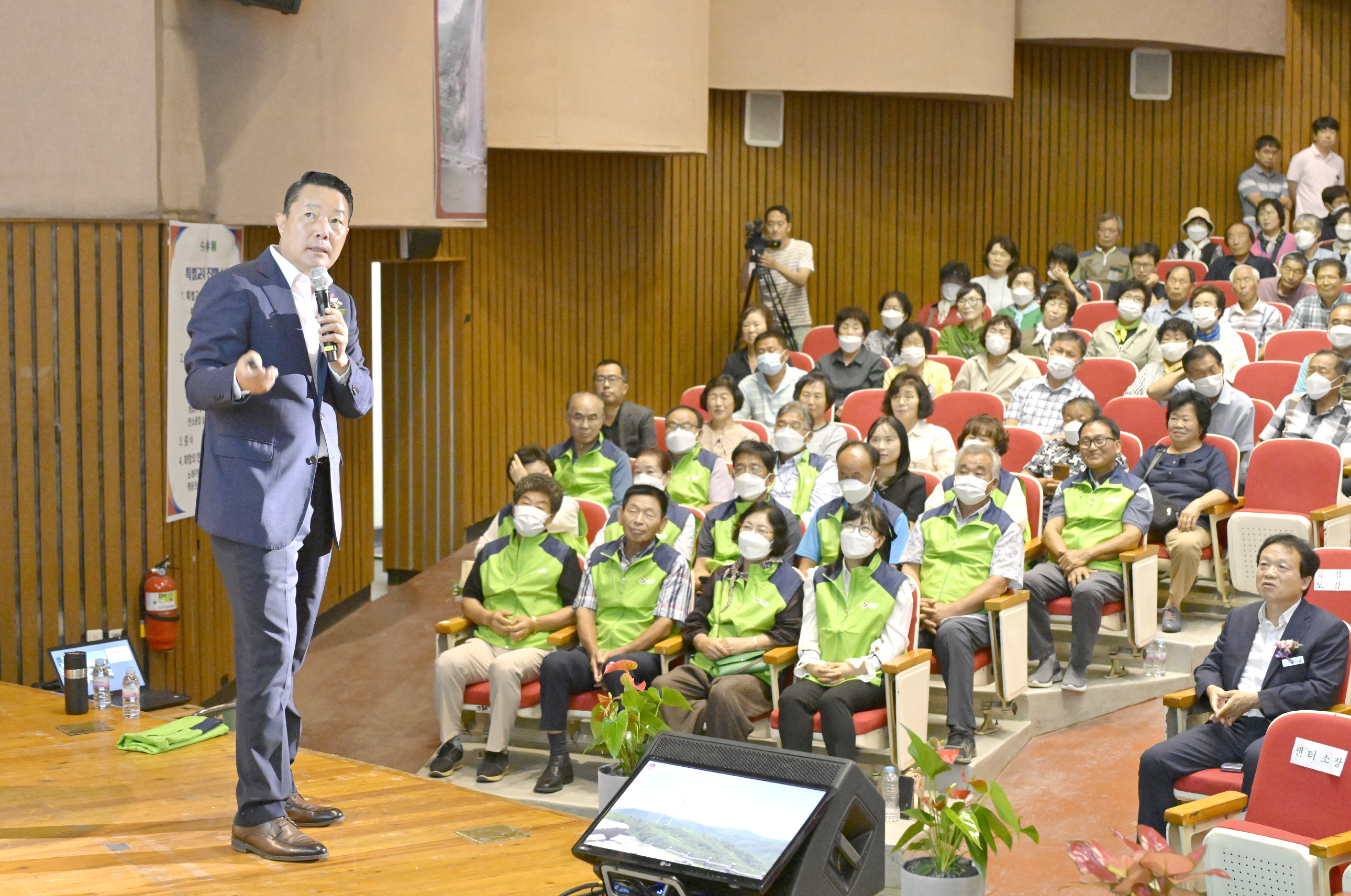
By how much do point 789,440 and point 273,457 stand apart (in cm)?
294

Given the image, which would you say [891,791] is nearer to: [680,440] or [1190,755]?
[1190,755]

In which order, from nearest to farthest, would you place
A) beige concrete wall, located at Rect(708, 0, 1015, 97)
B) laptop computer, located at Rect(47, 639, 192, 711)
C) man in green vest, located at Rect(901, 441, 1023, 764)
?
laptop computer, located at Rect(47, 639, 192, 711)
man in green vest, located at Rect(901, 441, 1023, 764)
beige concrete wall, located at Rect(708, 0, 1015, 97)

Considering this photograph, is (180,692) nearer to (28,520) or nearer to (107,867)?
(28,520)

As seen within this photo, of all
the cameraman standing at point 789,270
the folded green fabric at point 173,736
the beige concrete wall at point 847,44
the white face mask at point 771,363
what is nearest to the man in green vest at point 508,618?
the folded green fabric at point 173,736

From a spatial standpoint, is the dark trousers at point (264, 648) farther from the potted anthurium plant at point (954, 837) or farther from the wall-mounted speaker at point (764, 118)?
the wall-mounted speaker at point (764, 118)

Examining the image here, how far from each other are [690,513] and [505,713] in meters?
0.98

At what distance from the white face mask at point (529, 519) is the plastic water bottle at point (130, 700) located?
1259 mm

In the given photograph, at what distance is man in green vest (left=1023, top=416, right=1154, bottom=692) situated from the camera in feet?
14.0

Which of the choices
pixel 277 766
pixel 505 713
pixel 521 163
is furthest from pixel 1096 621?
pixel 521 163

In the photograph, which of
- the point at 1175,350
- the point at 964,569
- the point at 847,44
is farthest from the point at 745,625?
the point at 847,44

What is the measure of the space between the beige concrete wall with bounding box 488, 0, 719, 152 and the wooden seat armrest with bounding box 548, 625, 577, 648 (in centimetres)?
270

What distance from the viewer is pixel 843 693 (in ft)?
12.1

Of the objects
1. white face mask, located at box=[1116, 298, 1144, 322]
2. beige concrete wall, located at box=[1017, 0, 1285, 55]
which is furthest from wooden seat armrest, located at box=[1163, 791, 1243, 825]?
beige concrete wall, located at box=[1017, 0, 1285, 55]

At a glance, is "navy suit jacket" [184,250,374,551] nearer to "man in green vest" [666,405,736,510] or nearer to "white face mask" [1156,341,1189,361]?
"man in green vest" [666,405,736,510]
